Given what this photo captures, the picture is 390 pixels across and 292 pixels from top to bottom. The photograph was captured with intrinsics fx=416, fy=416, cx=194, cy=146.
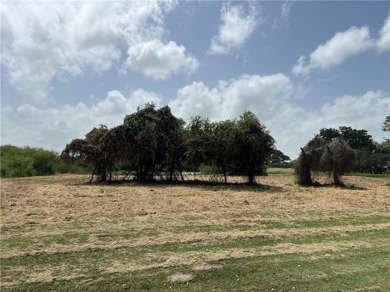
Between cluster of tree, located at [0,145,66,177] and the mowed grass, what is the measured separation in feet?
60.7

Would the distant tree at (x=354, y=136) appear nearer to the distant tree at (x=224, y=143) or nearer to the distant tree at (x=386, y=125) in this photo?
the distant tree at (x=386, y=125)

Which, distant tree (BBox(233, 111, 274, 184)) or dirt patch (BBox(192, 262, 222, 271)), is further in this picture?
distant tree (BBox(233, 111, 274, 184))

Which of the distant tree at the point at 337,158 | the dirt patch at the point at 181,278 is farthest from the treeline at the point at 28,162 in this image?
the dirt patch at the point at 181,278

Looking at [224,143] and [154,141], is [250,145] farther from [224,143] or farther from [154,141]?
[154,141]

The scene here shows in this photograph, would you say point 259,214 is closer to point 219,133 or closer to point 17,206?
point 17,206

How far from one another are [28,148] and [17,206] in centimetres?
2416

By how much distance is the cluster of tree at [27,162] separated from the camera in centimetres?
2902

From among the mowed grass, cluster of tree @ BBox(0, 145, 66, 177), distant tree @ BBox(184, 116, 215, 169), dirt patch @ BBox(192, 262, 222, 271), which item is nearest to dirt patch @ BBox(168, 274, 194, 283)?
the mowed grass

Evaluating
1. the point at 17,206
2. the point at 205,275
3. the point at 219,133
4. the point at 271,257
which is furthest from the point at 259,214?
the point at 219,133

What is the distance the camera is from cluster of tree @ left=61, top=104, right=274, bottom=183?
22.1 m

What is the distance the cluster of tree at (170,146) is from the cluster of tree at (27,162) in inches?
300

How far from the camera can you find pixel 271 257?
22.8 ft

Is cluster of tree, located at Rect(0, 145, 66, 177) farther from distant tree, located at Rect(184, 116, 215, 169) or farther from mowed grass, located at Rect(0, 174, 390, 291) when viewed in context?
mowed grass, located at Rect(0, 174, 390, 291)

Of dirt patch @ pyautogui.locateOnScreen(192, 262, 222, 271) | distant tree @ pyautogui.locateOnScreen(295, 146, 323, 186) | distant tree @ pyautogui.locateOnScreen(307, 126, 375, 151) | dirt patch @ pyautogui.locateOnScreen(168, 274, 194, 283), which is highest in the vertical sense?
distant tree @ pyautogui.locateOnScreen(307, 126, 375, 151)
